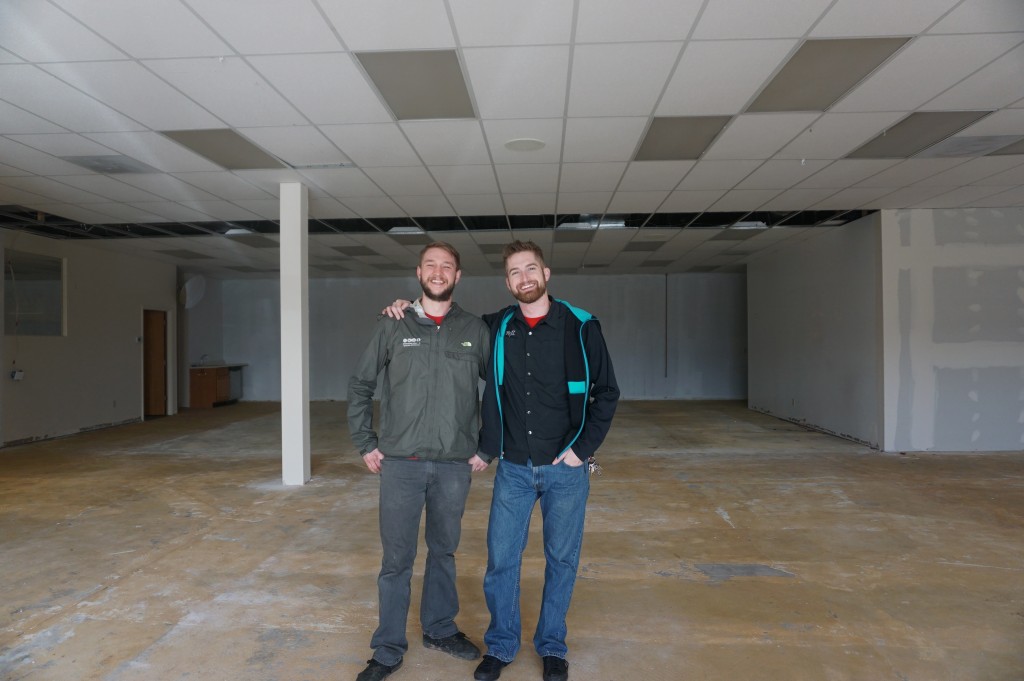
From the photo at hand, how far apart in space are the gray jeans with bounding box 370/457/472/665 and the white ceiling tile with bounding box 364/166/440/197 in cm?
373

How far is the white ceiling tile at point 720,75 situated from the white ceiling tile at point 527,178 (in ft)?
4.92

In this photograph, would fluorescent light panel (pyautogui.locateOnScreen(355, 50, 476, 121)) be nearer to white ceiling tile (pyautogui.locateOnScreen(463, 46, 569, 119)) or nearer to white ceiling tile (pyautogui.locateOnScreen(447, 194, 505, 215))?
white ceiling tile (pyautogui.locateOnScreen(463, 46, 569, 119))

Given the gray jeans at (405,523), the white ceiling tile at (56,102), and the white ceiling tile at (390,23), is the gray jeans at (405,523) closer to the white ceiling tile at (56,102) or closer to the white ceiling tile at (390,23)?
the white ceiling tile at (390,23)

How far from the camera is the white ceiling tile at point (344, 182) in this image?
5469 mm

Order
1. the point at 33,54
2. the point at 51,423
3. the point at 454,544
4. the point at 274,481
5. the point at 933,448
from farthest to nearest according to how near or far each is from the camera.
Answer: the point at 51,423 < the point at 933,448 < the point at 274,481 < the point at 33,54 < the point at 454,544

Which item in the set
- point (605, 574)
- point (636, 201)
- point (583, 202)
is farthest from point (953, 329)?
point (605, 574)

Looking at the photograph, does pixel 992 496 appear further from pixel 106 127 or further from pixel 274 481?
pixel 106 127

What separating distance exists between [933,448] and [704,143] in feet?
16.0

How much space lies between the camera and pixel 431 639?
2.47m

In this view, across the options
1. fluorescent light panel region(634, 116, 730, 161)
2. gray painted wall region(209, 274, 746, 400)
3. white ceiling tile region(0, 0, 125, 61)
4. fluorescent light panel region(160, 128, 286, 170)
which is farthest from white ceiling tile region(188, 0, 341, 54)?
gray painted wall region(209, 274, 746, 400)

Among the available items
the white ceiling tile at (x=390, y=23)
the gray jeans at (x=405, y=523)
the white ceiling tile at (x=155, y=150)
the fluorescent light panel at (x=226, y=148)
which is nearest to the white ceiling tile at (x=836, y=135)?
the white ceiling tile at (x=390, y=23)

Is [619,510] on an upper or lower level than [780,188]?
lower

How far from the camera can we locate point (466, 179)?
5.82 m

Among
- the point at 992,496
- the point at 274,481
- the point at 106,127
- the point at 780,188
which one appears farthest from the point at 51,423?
the point at 992,496
